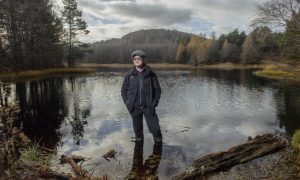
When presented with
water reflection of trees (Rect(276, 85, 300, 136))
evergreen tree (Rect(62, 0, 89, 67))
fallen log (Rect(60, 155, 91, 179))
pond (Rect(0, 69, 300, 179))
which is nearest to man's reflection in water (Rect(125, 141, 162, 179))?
pond (Rect(0, 69, 300, 179))

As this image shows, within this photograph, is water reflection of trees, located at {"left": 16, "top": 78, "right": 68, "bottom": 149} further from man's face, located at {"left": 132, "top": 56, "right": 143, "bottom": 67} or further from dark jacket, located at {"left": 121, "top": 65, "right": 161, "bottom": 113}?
man's face, located at {"left": 132, "top": 56, "right": 143, "bottom": 67}

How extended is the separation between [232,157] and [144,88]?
2876 mm

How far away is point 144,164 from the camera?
7.32 meters

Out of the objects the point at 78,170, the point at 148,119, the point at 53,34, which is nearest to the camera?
the point at 78,170

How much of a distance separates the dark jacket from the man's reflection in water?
3.90ft

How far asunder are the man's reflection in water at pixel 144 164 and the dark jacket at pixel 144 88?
3.90 ft

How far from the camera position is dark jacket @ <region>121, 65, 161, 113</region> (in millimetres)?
8289

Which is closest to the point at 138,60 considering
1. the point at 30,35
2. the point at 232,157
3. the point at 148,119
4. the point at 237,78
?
the point at 148,119

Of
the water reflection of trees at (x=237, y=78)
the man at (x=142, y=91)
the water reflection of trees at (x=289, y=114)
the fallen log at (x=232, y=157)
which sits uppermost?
the man at (x=142, y=91)

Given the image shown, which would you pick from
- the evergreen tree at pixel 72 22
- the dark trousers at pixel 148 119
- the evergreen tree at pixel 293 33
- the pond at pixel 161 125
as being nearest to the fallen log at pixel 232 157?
the pond at pixel 161 125

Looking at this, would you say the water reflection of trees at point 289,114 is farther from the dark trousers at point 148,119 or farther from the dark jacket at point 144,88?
the dark jacket at point 144,88

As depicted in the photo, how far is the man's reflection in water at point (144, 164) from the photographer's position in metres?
6.58

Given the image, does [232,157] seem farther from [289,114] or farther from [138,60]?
[289,114]

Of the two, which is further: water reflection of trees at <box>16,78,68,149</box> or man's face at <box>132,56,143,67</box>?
water reflection of trees at <box>16,78,68,149</box>
